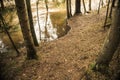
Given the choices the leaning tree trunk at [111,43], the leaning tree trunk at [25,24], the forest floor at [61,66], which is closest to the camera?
the leaning tree trunk at [111,43]

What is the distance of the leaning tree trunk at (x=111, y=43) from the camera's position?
15.3ft

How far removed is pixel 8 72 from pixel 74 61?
137 inches

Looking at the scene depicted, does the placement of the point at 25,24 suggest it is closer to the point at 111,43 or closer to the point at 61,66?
the point at 61,66

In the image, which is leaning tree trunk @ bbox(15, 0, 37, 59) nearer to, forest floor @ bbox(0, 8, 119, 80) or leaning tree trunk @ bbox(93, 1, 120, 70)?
forest floor @ bbox(0, 8, 119, 80)

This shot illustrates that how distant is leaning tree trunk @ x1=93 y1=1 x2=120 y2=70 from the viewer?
15.3ft

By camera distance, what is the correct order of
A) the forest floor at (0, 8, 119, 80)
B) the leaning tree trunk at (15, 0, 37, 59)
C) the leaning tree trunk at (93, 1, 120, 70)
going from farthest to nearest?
the leaning tree trunk at (15, 0, 37, 59), the forest floor at (0, 8, 119, 80), the leaning tree trunk at (93, 1, 120, 70)

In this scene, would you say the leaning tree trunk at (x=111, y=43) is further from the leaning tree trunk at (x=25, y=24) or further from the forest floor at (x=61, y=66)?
the leaning tree trunk at (x=25, y=24)

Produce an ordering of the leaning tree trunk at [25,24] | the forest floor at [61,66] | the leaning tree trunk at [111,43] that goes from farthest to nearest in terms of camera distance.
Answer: the leaning tree trunk at [25,24] → the forest floor at [61,66] → the leaning tree trunk at [111,43]

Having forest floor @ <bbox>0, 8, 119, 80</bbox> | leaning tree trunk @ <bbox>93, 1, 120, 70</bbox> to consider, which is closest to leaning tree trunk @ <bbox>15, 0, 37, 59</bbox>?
forest floor @ <bbox>0, 8, 119, 80</bbox>

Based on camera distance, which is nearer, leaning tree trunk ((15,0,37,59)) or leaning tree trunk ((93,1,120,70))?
leaning tree trunk ((93,1,120,70))

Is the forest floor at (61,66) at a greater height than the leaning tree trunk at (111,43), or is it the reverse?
the leaning tree trunk at (111,43)

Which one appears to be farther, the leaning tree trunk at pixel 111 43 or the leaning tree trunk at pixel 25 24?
the leaning tree trunk at pixel 25 24

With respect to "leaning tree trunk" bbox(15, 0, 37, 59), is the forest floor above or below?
below

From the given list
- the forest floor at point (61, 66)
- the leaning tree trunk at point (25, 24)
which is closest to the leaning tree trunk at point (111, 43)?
the forest floor at point (61, 66)
